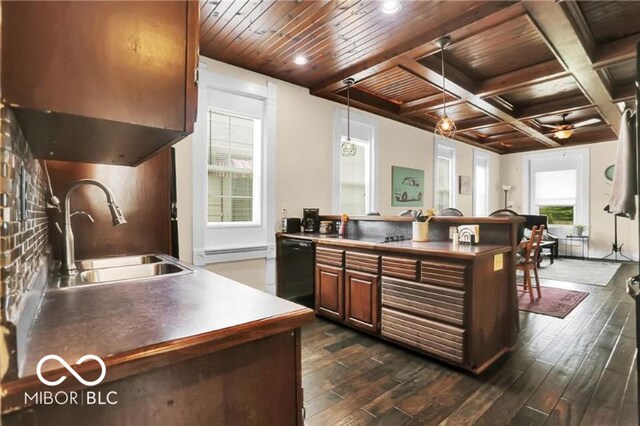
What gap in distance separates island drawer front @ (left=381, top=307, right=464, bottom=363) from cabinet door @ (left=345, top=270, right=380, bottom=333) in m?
0.13

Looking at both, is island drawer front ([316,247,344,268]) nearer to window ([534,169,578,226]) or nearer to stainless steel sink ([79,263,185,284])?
stainless steel sink ([79,263,185,284])

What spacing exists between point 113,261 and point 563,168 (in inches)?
386

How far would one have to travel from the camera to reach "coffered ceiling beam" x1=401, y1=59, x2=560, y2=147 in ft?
12.1

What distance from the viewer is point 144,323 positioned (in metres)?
0.89

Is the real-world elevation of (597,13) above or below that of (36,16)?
above

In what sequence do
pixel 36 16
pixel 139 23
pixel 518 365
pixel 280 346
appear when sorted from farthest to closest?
pixel 518 365 → pixel 280 346 → pixel 139 23 → pixel 36 16

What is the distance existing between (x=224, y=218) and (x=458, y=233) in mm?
2528

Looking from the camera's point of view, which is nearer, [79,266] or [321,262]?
[79,266]

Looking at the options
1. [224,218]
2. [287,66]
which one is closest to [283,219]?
[224,218]

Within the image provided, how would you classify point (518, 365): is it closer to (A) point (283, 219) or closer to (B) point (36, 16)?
(A) point (283, 219)

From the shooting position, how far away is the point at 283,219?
419cm

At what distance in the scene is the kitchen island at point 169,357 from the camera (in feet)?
2.23

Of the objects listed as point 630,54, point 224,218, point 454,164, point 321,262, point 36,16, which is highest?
point 630,54

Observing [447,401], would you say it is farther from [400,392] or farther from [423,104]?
[423,104]
